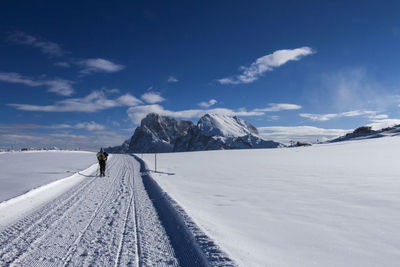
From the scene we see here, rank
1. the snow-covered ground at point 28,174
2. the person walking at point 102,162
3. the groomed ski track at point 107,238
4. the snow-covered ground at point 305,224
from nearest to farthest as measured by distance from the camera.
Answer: the snow-covered ground at point 305,224 < the groomed ski track at point 107,238 < the snow-covered ground at point 28,174 < the person walking at point 102,162

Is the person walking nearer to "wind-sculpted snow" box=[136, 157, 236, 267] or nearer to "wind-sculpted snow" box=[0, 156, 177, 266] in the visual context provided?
"wind-sculpted snow" box=[0, 156, 177, 266]

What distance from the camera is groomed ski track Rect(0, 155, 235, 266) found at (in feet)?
13.9

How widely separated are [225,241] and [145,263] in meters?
1.55

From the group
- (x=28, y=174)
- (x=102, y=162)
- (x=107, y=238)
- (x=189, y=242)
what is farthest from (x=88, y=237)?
(x=28, y=174)

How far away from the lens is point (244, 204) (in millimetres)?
8062

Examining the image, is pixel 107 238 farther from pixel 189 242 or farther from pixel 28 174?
pixel 28 174

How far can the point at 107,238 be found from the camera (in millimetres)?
5184

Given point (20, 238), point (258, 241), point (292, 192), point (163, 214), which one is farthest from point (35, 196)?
point (292, 192)

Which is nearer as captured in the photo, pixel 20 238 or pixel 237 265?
pixel 237 265

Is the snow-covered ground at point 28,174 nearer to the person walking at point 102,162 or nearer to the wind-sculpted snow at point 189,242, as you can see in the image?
the person walking at point 102,162

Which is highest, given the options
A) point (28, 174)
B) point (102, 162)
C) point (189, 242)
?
point (102, 162)

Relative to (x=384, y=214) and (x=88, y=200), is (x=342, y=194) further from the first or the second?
(x=88, y=200)

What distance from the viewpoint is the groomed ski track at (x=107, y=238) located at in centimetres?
423

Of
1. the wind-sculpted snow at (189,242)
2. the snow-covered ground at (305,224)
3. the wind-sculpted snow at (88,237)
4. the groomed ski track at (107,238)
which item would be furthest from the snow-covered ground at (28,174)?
the snow-covered ground at (305,224)
